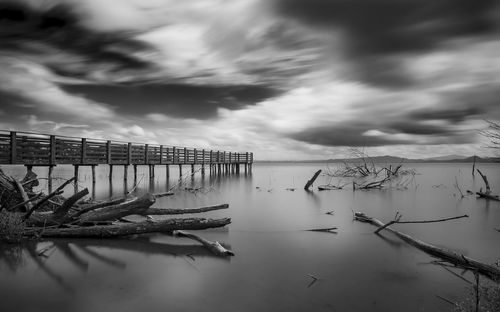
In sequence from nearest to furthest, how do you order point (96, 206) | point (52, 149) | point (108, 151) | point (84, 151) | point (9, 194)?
point (96, 206) → point (9, 194) → point (52, 149) → point (84, 151) → point (108, 151)

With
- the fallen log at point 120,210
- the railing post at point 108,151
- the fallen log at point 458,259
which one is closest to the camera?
the fallen log at point 458,259

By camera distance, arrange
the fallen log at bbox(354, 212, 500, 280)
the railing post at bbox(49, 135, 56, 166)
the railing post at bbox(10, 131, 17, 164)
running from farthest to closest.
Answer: the railing post at bbox(49, 135, 56, 166) → the railing post at bbox(10, 131, 17, 164) → the fallen log at bbox(354, 212, 500, 280)

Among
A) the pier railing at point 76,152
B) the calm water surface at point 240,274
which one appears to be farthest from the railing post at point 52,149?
the calm water surface at point 240,274

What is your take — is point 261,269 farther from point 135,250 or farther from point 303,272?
point 135,250

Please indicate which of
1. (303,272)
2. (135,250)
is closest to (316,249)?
(303,272)

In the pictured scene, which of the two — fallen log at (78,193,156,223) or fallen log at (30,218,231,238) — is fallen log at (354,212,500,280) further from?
fallen log at (78,193,156,223)

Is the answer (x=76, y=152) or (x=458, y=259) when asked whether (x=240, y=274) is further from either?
A: (x=76, y=152)

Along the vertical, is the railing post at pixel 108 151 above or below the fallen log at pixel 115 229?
above

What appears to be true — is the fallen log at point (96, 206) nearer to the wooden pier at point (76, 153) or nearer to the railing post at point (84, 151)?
the wooden pier at point (76, 153)

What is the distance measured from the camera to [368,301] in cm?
437

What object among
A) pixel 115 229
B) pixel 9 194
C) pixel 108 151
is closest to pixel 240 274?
pixel 115 229

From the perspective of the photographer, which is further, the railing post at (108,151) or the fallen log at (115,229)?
the railing post at (108,151)

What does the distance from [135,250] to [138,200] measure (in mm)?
1207

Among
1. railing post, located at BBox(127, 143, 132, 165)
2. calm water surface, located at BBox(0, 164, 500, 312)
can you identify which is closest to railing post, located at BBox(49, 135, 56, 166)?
railing post, located at BBox(127, 143, 132, 165)
